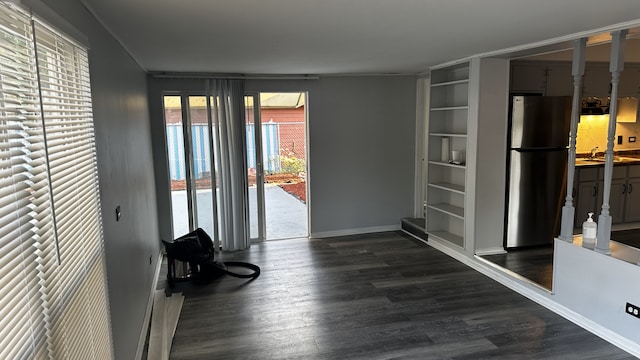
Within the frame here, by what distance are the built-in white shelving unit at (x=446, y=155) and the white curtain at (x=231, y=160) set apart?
99.2 inches

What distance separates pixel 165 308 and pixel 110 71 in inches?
86.4

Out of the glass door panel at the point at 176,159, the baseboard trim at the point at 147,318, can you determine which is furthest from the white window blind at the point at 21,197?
the glass door panel at the point at 176,159

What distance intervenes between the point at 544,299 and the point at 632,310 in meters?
0.79

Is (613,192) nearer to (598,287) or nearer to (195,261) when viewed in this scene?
(598,287)

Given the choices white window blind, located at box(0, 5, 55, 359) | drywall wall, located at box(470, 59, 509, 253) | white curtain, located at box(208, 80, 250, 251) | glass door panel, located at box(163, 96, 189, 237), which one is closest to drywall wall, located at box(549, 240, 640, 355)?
drywall wall, located at box(470, 59, 509, 253)

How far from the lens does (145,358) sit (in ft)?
9.84

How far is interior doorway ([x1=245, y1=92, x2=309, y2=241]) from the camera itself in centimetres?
557

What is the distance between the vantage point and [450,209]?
5277mm

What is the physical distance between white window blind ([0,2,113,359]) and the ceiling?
737mm

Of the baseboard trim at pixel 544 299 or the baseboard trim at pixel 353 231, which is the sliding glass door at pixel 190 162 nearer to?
the baseboard trim at pixel 353 231

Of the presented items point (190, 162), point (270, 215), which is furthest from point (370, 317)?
point (270, 215)

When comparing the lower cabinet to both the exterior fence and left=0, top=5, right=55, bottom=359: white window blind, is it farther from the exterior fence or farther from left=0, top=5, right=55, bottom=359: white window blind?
left=0, top=5, right=55, bottom=359: white window blind

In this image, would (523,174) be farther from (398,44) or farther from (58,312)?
(58,312)

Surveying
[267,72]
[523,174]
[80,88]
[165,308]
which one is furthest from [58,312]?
[523,174]
